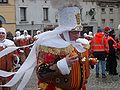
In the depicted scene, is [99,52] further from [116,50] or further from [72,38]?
[72,38]

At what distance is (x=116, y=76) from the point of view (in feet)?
49.1

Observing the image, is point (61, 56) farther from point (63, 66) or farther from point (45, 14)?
point (45, 14)

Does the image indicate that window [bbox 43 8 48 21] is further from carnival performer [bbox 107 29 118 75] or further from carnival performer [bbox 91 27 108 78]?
carnival performer [bbox 91 27 108 78]

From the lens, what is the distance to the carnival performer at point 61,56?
4941mm

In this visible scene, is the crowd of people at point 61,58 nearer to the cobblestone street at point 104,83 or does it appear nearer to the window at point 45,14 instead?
the cobblestone street at point 104,83

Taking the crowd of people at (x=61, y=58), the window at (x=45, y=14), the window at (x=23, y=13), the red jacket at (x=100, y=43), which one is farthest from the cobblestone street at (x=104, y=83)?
the window at (x=45, y=14)

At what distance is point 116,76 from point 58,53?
10173mm

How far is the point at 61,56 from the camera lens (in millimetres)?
5070

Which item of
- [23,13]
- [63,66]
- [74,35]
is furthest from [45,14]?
[63,66]

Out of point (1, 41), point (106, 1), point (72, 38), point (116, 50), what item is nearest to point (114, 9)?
point (106, 1)

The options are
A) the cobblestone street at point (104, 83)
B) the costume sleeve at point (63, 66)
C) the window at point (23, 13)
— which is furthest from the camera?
the window at point (23, 13)

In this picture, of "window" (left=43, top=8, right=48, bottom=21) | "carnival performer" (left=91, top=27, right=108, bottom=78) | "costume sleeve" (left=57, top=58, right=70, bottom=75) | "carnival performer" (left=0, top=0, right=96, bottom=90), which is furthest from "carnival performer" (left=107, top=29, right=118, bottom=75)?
"window" (left=43, top=8, right=48, bottom=21)

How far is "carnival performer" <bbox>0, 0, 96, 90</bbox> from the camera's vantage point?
4.94 meters

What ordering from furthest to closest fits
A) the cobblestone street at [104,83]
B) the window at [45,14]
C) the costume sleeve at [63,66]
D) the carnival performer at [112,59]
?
the window at [45,14]
the carnival performer at [112,59]
the cobblestone street at [104,83]
the costume sleeve at [63,66]
